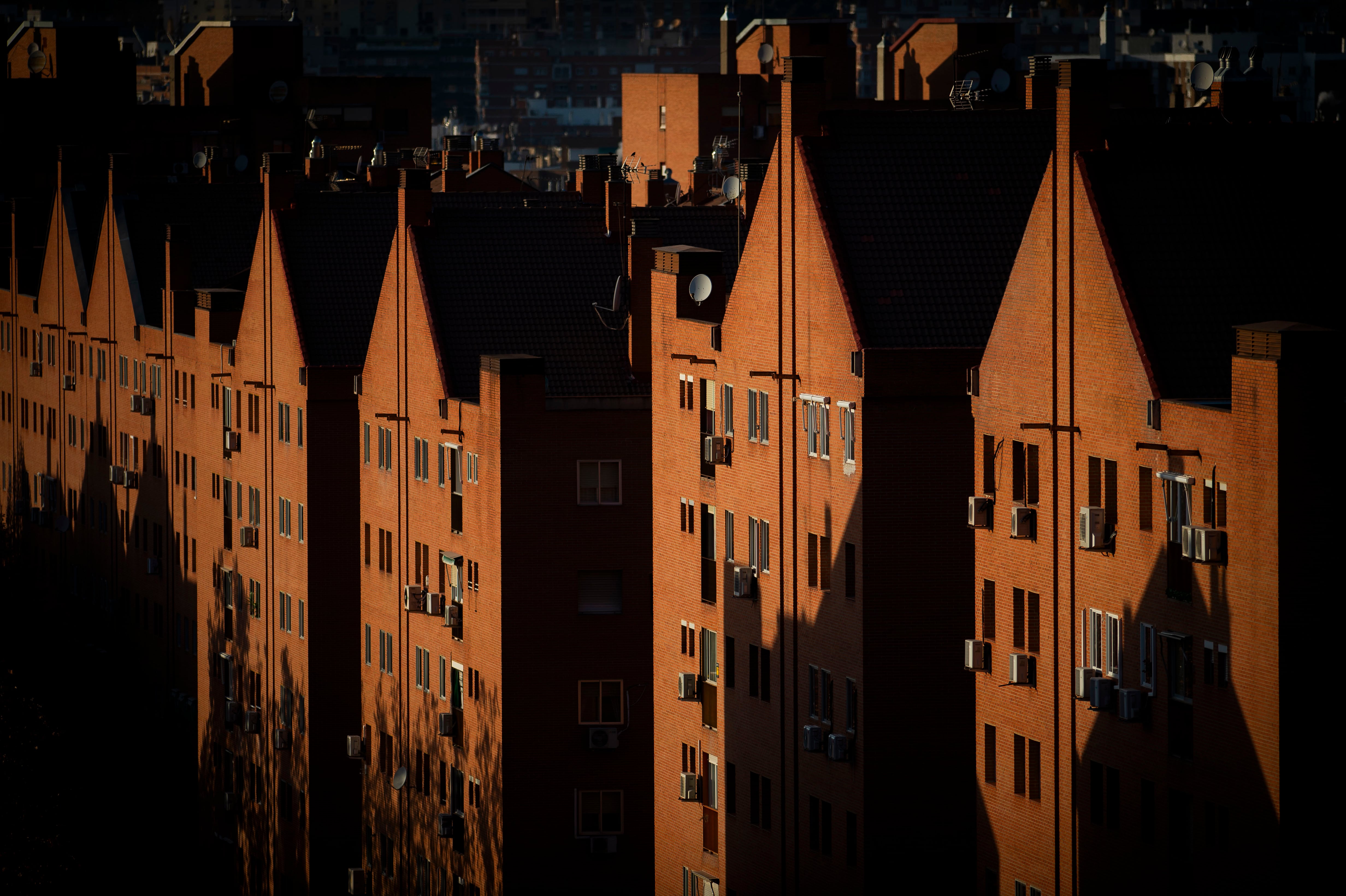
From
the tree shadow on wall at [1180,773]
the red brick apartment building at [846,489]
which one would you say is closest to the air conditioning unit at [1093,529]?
the tree shadow on wall at [1180,773]

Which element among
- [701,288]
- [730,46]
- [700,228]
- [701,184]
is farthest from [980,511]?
[730,46]

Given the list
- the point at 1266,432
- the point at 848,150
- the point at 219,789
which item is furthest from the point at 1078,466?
the point at 219,789

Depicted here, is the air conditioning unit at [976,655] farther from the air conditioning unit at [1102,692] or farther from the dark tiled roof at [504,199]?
the dark tiled roof at [504,199]

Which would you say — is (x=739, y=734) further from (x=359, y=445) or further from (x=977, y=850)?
(x=359, y=445)

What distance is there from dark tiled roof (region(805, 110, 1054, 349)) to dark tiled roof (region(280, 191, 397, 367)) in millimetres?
22733

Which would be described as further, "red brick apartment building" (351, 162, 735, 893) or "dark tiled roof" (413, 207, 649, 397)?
"dark tiled roof" (413, 207, 649, 397)

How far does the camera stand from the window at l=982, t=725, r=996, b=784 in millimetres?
50125

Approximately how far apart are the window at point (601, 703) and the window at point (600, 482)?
4.39m

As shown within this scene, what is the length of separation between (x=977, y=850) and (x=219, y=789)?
131 ft

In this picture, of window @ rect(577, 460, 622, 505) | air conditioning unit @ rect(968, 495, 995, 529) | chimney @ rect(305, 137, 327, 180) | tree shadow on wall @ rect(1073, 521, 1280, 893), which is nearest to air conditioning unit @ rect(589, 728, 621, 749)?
window @ rect(577, 460, 622, 505)

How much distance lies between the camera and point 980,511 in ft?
163

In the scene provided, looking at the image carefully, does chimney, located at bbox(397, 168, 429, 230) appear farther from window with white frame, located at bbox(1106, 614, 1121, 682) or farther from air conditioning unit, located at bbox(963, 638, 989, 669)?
window with white frame, located at bbox(1106, 614, 1121, 682)

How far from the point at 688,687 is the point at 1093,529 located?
17.5m

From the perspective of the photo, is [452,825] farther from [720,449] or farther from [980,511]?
[980,511]
